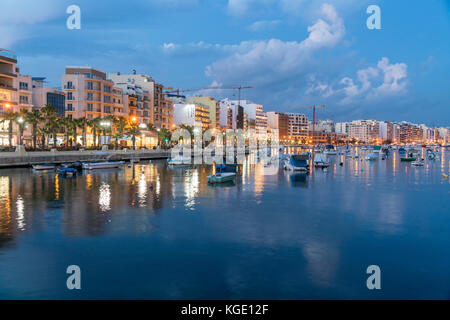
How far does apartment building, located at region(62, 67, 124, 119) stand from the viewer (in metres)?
127

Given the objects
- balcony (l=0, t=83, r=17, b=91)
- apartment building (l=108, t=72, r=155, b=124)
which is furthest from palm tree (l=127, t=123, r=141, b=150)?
balcony (l=0, t=83, r=17, b=91)

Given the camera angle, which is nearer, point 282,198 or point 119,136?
point 282,198

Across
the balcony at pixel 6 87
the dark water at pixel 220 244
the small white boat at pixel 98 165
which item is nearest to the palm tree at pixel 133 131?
the balcony at pixel 6 87

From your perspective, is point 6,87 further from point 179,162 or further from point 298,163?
point 298,163

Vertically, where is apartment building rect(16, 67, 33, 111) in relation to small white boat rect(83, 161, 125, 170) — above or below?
above

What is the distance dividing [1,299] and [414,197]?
140 feet

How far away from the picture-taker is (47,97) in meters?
119

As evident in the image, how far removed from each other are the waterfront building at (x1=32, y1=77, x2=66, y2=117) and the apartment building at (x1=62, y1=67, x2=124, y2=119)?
6.18 feet

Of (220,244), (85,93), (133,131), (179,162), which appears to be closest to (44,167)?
(179,162)

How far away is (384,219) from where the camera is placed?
32375 millimetres

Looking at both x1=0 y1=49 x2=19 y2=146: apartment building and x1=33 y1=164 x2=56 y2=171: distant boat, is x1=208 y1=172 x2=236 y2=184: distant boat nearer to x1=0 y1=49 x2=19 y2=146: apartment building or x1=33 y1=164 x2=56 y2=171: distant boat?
x1=33 y1=164 x2=56 y2=171: distant boat

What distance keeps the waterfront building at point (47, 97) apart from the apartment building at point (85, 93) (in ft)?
6.18
